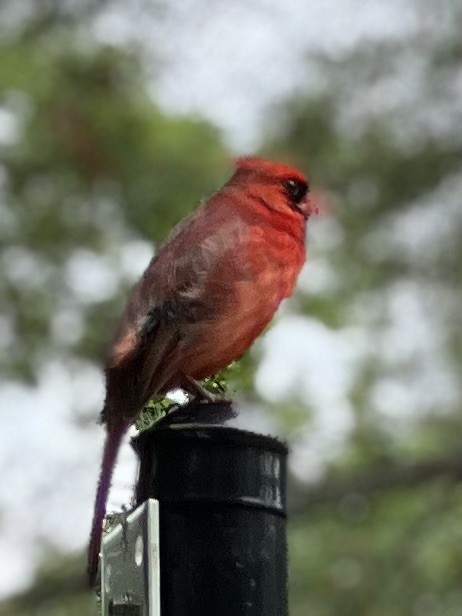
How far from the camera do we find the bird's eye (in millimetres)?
1646

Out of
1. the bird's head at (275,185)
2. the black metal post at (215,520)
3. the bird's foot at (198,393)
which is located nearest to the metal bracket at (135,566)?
the black metal post at (215,520)

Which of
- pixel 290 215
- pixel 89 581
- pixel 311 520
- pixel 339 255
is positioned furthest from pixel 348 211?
pixel 89 581

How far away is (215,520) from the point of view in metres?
1.24

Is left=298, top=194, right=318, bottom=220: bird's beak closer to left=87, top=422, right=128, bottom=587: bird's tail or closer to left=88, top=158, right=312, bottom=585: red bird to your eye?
left=88, top=158, right=312, bottom=585: red bird

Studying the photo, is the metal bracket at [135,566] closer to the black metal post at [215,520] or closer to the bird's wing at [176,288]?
the black metal post at [215,520]

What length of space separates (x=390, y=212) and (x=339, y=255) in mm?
408

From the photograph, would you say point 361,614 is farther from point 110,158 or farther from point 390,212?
point 110,158

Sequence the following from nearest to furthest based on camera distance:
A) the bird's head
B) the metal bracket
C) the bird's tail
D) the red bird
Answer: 1. the metal bracket
2. the bird's tail
3. the red bird
4. the bird's head

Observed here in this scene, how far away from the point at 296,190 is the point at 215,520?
0.53 m

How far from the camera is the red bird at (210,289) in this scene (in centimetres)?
139

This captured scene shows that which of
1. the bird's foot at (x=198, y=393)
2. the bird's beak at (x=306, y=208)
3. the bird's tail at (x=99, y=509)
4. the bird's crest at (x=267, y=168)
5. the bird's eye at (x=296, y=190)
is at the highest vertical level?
the bird's crest at (x=267, y=168)

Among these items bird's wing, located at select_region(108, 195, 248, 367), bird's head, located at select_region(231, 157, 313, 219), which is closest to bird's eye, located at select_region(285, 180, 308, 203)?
bird's head, located at select_region(231, 157, 313, 219)

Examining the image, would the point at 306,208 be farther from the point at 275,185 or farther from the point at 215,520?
the point at 215,520

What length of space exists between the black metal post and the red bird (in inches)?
3.8
